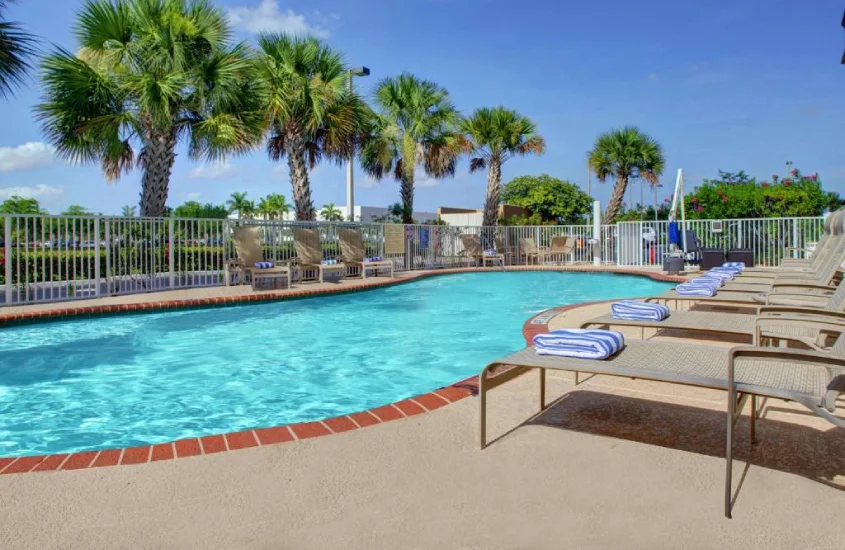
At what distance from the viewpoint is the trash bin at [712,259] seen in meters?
13.5

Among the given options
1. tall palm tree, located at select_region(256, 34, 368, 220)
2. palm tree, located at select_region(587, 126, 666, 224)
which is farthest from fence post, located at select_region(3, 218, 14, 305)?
palm tree, located at select_region(587, 126, 666, 224)

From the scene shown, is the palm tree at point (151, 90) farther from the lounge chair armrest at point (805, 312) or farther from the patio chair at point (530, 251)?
the patio chair at point (530, 251)

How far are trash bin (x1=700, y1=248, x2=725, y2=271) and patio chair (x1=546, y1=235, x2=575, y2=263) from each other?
5.82 meters

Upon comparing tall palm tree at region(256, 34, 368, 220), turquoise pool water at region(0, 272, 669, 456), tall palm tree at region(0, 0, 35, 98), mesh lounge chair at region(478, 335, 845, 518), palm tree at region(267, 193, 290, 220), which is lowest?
turquoise pool water at region(0, 272, 669, 456)

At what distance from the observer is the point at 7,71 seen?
8.17 meters

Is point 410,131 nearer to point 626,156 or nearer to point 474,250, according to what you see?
point 474,250

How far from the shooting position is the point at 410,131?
63.5 ft

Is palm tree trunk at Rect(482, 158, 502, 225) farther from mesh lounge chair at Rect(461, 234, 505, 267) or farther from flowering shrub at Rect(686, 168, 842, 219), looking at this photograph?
flowering shrub at Rect(686, 168, 842, 219)

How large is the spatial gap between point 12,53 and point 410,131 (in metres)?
12.6

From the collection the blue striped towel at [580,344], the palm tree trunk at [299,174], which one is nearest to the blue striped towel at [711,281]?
the blue striped towel at [580,344]

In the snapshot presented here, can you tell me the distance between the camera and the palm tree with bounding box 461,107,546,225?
68.5 ft

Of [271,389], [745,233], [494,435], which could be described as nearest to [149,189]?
[271,389]

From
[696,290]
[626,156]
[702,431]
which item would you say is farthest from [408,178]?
Answer: [702,431]

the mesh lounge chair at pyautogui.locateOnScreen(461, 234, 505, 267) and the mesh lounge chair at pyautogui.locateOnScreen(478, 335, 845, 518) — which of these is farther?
the mesh lounge chair at pyautogui.locateOnScreen(461, 234, 505, 267)
